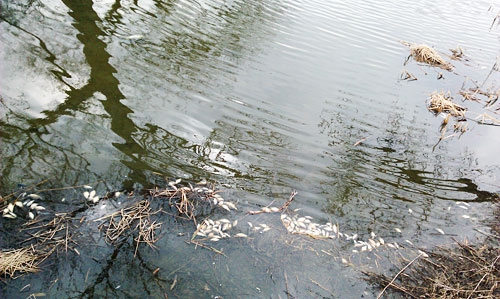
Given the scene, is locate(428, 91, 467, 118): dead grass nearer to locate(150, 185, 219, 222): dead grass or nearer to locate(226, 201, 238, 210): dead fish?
locate(226, 201, 238, 210): dead fish

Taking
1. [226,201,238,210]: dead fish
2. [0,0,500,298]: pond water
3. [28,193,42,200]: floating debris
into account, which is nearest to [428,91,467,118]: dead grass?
[0,0,500,298]: pond water

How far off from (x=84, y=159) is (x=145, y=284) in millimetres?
1836

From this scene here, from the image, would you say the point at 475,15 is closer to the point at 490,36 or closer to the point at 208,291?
the point at 490,36

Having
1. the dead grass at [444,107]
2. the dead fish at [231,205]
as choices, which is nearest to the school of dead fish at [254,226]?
the dead fish at [231,205]

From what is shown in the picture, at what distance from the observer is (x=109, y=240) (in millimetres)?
3311

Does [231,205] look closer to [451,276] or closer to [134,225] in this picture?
[134,225]

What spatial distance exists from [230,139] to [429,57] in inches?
245

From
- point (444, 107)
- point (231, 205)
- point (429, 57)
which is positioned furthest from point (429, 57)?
point (231, 205)

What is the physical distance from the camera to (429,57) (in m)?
8.59

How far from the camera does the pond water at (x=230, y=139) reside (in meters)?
3.35

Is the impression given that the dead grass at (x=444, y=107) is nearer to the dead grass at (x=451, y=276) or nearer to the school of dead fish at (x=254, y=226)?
the school of dead fish at (x=254, y=226)

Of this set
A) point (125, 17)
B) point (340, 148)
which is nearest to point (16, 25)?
point (125, 17)

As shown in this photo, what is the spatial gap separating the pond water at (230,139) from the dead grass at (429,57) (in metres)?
0.25

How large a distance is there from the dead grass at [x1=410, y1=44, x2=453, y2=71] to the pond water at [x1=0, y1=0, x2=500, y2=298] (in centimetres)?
25
